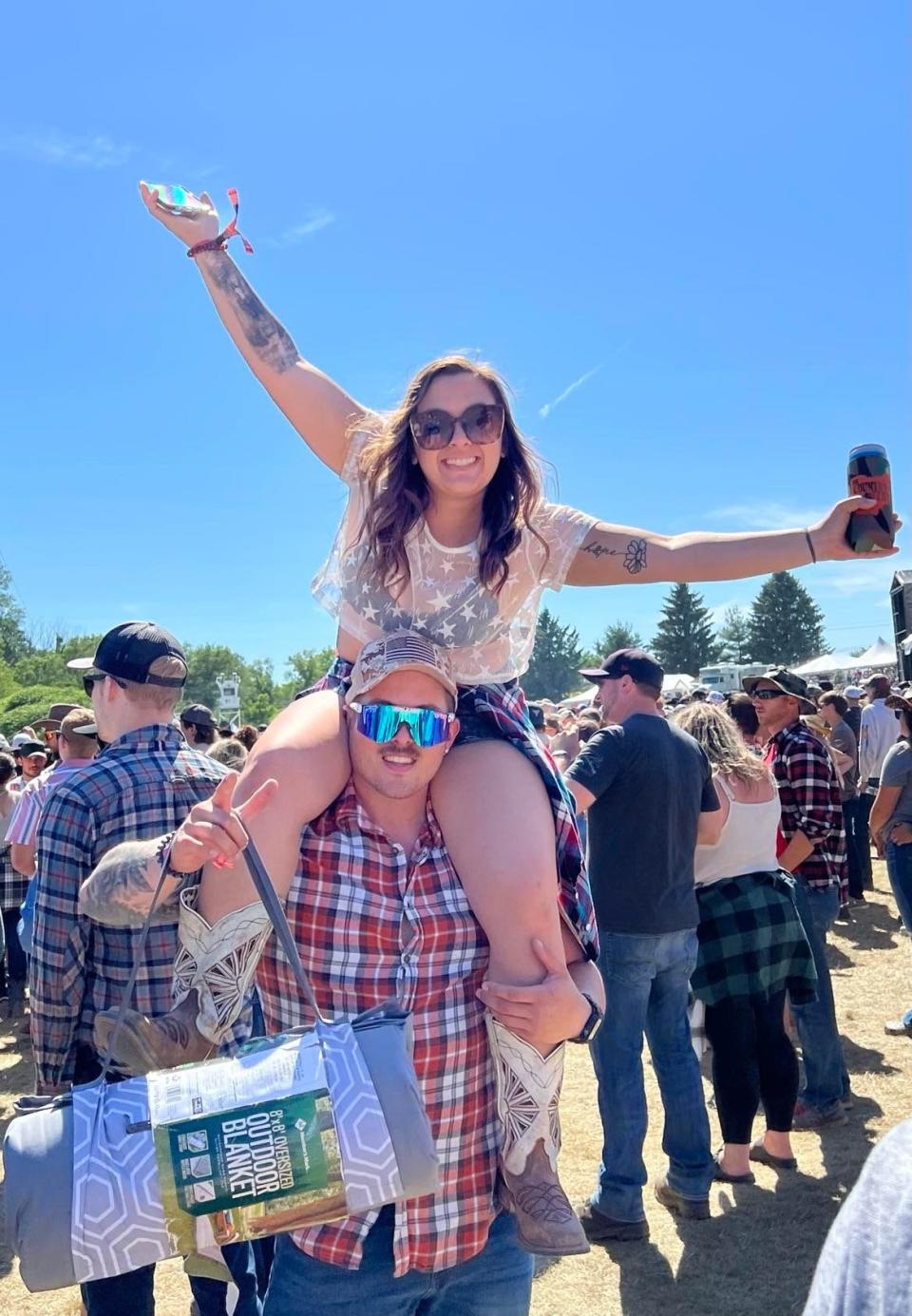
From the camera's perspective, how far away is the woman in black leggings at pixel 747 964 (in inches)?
193

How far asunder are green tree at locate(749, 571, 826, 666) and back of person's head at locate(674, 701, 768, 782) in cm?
5970

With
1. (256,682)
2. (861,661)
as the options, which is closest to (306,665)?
(256,682)

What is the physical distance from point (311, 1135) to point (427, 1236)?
632 mm

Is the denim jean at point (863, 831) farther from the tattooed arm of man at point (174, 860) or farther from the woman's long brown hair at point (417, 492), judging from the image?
the tattooed arm of man at point (174, 860)

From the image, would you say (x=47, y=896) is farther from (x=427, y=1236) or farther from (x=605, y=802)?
(x=605, y=802)

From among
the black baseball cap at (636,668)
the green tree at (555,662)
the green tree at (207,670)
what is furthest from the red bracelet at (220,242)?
the green tree at (555,662)

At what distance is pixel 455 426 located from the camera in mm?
2305

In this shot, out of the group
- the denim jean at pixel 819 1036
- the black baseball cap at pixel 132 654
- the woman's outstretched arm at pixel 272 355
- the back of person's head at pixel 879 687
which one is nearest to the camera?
the woman's outstretched arm at pixel 272 355

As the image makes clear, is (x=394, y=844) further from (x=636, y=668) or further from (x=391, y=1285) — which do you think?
(x=636, y=668)

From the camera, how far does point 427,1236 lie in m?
1.94

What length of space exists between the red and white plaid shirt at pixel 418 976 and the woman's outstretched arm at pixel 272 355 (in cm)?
99

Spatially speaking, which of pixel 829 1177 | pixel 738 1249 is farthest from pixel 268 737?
pixel 829 1177

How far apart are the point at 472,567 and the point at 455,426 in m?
0.33

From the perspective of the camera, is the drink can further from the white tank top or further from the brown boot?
the white tank top
